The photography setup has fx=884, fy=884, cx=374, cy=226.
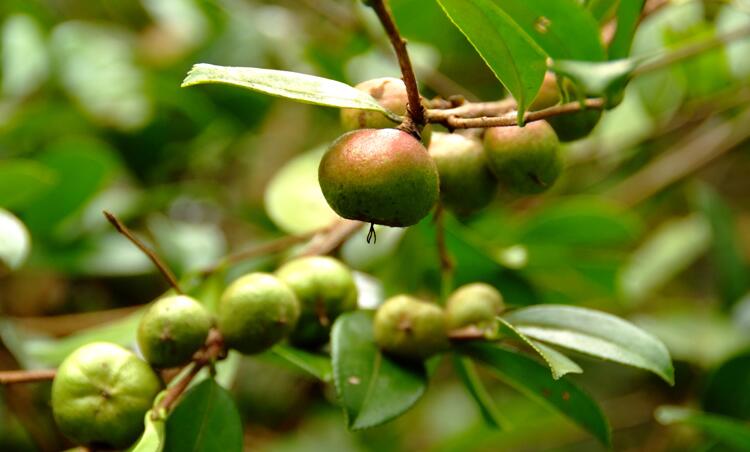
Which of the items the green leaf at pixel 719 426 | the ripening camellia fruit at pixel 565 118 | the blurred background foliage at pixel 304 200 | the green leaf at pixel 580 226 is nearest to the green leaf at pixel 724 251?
the blurred background foliage at pixel 304 200

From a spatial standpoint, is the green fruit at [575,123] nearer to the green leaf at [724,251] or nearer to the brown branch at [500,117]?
the brown branch at [500,117]

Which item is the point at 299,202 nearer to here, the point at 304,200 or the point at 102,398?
the point at 304,200

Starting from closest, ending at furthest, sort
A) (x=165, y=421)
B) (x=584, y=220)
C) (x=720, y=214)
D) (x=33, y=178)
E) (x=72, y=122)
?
(x=165, y=421), (x=33, y=178), (x=584, y=220), (x=720, y=214), (x=72, y=122)

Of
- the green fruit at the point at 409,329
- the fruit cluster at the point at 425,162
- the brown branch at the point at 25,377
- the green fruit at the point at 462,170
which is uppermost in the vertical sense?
the fruit cluster at the point at 425,162

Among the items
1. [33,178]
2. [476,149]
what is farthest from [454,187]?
[33,178]

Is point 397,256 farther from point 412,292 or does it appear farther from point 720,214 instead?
point 720,214

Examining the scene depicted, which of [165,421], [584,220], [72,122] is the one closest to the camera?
[165,421]
